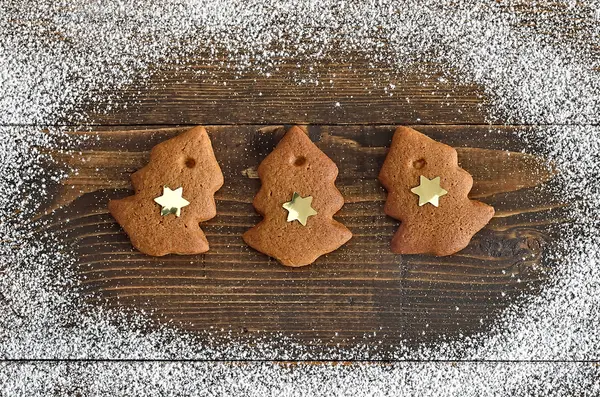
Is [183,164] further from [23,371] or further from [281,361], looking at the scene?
[23,371]

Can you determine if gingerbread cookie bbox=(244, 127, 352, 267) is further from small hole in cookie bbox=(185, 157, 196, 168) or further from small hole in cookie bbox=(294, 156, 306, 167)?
small hole in cookie bbox=(185, 157, 196, 168)

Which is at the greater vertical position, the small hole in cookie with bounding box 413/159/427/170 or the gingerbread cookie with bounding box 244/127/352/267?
the small hole in cookie with bounding box 413/159/427/170

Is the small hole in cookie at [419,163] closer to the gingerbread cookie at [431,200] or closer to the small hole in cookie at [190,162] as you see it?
the gingerbread cookie at [431,200]

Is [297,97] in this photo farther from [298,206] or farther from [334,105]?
[298,206]

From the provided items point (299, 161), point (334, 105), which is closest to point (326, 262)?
point (299, 161)

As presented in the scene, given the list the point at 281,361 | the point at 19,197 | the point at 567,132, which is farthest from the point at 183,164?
the point at 567,132

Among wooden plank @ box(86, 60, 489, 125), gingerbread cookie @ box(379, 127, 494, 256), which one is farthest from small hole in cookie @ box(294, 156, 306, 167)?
gingerbread cookie @ box(379, 127, 494, 256)
